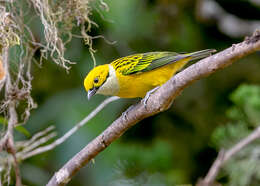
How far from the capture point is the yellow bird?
316 cm

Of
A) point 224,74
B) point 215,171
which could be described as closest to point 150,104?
point 215,171

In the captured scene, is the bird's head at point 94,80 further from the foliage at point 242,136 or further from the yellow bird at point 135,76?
the foliage at point 242,136

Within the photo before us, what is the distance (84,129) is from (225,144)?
1294 millimetres

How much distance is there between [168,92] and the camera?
2.14 m

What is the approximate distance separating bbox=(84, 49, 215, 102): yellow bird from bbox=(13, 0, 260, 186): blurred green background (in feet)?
2.69

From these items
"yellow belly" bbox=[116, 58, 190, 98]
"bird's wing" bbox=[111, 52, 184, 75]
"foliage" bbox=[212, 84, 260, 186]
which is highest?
"bird's wing" bbox=[111, 52, 184, 75]

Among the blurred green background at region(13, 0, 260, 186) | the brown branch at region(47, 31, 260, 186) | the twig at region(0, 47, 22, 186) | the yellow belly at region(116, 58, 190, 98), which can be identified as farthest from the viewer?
the blurred green background at region(13, 0, 260, 186)

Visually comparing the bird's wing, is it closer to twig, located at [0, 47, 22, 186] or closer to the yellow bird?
the yellow bird

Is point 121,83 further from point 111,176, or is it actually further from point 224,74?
point 224,74

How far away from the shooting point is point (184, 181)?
4695 mm

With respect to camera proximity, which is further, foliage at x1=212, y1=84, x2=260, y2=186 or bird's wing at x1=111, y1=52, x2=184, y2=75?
foliage at x1=212, y1=84, x2=260, y2=186

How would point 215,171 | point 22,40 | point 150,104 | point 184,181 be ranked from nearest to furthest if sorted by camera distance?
point 215,171
point 150,104
point 22,40
point 184,181

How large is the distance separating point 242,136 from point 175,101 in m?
1.66

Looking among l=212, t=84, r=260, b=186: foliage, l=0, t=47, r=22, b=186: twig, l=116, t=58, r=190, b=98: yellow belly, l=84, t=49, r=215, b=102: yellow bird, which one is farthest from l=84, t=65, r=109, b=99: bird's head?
l=212, t=84, r=260, b=186: foliage
